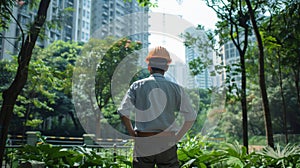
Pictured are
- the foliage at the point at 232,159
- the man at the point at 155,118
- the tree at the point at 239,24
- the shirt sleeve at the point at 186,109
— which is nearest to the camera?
the man at the point at 155,118

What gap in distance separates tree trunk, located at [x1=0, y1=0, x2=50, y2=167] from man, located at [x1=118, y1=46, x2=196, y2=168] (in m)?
1.67

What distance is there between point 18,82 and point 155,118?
1.89m

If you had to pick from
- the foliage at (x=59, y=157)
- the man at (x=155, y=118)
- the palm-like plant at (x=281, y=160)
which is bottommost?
the palm-like plant at (x=281, y=160)

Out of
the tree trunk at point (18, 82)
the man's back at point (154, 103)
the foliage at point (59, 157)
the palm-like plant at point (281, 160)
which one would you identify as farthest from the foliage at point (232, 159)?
the tree trunk at point (18, 82)

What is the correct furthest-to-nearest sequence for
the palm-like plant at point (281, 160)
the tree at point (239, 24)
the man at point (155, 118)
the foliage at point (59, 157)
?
1. the tree at point (239, 24)
2. the palm-like plant at point (281, 160)
3. the foliage at point (59, 157)
4. the man at point (155, 118)

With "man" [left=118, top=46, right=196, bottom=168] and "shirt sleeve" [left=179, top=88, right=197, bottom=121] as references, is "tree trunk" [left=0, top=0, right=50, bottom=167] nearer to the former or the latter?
"man" [left=118, top=46, right=196, bottom=168]

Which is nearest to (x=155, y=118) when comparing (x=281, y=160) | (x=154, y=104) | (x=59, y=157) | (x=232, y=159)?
(x=154, y=104)

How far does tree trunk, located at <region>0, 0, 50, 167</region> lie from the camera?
2.88m

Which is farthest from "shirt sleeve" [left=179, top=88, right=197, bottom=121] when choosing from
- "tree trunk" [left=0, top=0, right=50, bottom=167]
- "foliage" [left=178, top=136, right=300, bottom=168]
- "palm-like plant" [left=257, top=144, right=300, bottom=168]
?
"tree trunk" [left=0, top=0, right=50, bottom=167]

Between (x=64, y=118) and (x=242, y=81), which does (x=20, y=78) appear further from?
(x=64, y=118)

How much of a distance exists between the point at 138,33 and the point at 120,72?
39 cm

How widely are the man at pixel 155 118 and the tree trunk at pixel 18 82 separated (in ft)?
5.48

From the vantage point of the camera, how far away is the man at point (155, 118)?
1771 mm

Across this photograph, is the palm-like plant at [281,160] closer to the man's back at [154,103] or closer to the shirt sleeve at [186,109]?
the shirt sleeve at [186,109]
